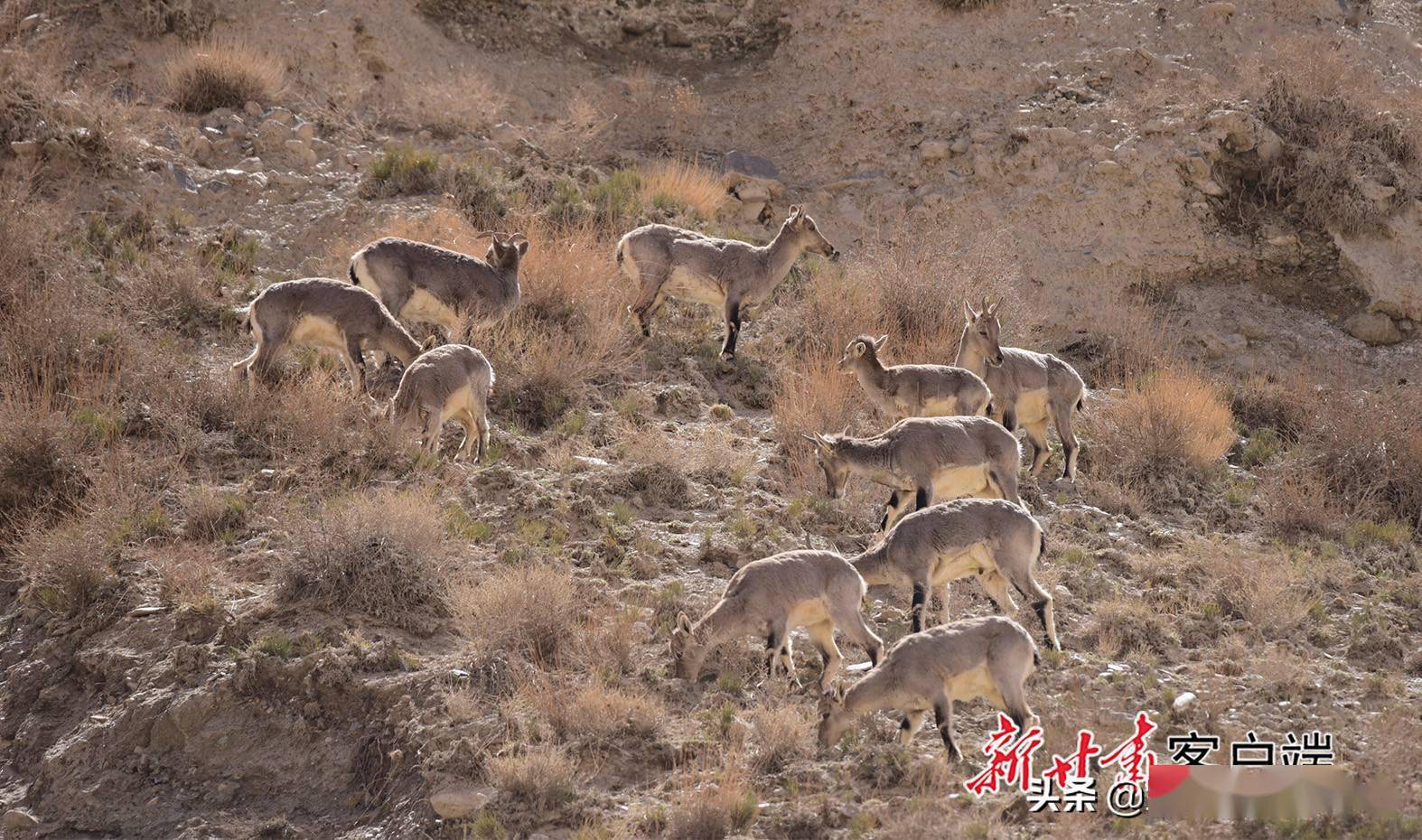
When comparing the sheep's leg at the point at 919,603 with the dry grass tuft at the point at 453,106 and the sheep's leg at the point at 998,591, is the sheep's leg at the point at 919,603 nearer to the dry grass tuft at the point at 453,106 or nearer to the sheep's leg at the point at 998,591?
the sheep's leg at the point at 998,591

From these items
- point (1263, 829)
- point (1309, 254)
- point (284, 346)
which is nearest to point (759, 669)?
point (1263, 829)

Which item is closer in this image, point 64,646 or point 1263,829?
point 1263,829

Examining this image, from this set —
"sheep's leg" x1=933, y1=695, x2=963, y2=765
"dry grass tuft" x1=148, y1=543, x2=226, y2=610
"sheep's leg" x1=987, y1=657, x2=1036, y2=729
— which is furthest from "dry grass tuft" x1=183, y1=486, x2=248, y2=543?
"sheep's leg" x1=987, y1=657, x2=1036, y2=729

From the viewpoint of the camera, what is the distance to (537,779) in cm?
999

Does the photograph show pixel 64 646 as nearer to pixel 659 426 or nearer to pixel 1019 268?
pixel 659 426

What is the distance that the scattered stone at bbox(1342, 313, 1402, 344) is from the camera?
67.6 ft

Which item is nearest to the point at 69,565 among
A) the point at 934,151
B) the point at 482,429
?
the point at 482,429

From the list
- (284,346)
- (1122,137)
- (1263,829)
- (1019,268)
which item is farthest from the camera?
(1122,137)

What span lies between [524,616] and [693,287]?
21.1 ft

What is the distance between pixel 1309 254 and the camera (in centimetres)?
2128

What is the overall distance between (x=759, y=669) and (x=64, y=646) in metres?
5.49

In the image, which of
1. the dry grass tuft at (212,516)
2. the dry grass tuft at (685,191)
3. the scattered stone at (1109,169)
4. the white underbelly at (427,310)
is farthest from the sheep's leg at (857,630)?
the scattered stone at (1109,169)

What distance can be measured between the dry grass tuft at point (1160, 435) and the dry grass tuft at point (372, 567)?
7.16 meters

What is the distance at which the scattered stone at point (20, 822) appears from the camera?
10.9m
